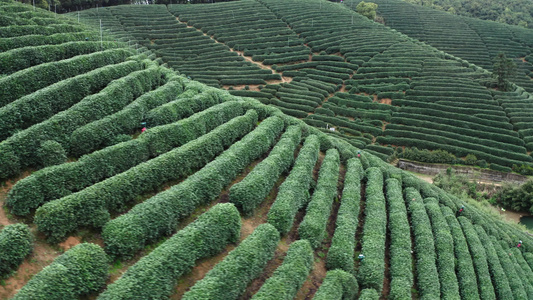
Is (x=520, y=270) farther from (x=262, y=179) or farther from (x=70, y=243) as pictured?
(x=70, y=243)

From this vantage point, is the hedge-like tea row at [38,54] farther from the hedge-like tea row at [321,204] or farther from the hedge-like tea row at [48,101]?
the hedge-like tea row at [321,204]

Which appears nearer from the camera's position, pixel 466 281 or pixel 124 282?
pixel 124 282

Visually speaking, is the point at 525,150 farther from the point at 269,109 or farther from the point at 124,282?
the point at 124,282

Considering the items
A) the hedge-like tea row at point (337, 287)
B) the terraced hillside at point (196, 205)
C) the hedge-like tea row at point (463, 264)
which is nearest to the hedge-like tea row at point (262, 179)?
the terraced hillside at point (196, 205)

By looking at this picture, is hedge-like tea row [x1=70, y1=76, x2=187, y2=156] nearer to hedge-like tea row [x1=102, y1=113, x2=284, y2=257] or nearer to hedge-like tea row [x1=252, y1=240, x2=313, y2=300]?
hedge-like tea row [x1=102, y1=113, x2=284, y2=257]

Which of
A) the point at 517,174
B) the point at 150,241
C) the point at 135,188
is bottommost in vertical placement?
the point at 517,174

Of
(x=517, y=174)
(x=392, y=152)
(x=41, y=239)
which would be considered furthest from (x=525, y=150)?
(x=41, y=239)
